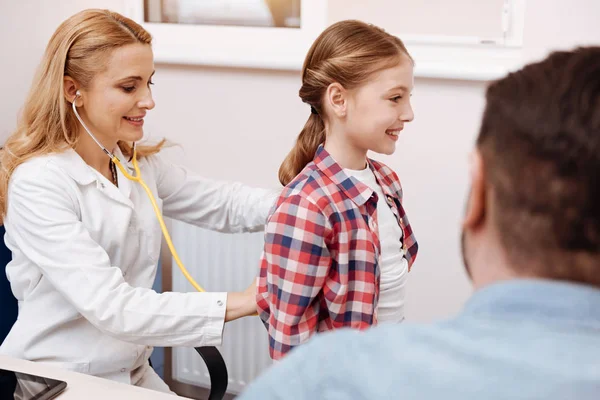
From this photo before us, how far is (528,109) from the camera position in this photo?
2.00 feet

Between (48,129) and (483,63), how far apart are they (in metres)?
1.07

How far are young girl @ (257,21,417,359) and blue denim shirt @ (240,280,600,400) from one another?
2.15ft

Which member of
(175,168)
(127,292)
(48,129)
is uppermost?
(48,129)

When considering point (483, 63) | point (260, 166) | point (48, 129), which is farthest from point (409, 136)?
point (48, 129)

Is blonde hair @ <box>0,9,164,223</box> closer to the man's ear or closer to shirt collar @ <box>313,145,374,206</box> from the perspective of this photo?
shirt collar @ <box>313,145,374,206</box>

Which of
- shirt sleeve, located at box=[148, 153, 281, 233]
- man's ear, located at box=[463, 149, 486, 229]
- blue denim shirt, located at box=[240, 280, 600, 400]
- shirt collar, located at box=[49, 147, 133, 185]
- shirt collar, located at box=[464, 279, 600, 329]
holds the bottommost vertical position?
shirt sleeve, located at box=[148, 153, 281, 233]

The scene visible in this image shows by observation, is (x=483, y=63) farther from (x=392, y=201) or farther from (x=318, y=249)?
(x=318, y=249)

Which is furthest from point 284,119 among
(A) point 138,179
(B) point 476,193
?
(B) point 476,193

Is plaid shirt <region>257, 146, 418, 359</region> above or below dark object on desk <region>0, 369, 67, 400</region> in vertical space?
above

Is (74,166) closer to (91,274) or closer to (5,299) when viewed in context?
(91,274)

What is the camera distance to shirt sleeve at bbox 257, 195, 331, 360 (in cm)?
130

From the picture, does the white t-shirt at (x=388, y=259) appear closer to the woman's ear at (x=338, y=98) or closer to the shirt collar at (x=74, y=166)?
the woman's ear at (x=338, y=98)

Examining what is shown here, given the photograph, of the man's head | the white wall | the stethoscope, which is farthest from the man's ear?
the white wall

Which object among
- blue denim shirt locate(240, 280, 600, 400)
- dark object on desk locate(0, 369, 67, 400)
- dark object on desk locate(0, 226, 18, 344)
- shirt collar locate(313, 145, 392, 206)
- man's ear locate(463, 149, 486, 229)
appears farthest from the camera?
dark object on desk locate(0, 226, 18, 344)
